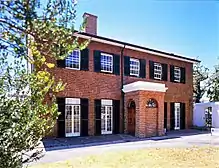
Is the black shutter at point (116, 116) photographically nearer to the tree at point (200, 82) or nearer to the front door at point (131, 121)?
the front door at point (131, 121)

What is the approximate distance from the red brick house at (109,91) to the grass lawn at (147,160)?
6193mm

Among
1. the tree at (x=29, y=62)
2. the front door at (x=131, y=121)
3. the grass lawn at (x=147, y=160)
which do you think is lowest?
the grass lawn at (x=147, y=160)

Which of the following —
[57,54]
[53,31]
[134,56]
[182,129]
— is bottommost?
[182,129]

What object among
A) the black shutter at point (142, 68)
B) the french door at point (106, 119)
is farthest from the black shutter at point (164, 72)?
the french door at point (106, 119)

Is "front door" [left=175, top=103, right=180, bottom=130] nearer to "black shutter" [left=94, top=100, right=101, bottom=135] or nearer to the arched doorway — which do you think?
the arched doorway

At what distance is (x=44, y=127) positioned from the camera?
4.00 meters

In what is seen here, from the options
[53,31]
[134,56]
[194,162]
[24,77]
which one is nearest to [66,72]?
[134,56]

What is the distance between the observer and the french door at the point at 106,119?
60.0 feet

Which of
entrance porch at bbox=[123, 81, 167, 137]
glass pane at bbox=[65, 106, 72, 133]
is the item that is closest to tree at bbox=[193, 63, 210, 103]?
entrance porch at bbox=[123, 81, 167, 137]

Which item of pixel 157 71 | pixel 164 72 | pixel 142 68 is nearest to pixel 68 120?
pixel 142 68

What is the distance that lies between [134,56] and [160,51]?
2523 millimetres

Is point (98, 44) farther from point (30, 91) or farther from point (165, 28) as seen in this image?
point (30, 91)

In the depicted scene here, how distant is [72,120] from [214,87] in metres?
21.3

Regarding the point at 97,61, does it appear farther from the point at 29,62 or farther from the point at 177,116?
the point at 29,62
